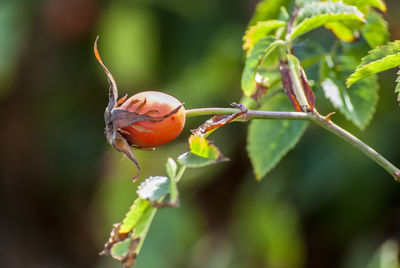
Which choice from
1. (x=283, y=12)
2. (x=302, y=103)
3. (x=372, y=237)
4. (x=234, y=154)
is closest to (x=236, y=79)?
(x=234, y=154)

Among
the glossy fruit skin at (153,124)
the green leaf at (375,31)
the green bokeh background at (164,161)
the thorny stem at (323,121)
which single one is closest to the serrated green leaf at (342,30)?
the green leaf at (375,31)

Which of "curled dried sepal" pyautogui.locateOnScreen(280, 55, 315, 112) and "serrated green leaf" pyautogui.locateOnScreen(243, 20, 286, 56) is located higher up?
"serrated green leaf" pyautogui.locateOnScreen(243, 20, 286, 56)

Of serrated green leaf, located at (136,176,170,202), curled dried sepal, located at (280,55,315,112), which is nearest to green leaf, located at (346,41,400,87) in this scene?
curled dried sepal, located at (280,55,315,112)

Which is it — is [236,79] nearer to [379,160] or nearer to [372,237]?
[372,237]

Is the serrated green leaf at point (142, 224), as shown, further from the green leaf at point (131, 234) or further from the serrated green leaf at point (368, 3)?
the serrated green leaf at point (368, 3)

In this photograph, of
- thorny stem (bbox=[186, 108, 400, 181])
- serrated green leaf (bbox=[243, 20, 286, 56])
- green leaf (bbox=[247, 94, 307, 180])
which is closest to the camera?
thorny stem (bbox=[186, 108, 400, 181])

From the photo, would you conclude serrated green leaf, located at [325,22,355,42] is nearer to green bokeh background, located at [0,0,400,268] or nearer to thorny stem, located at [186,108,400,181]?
thorny stem, located at [186,108,400,181]
